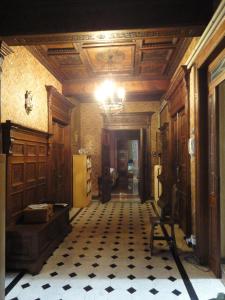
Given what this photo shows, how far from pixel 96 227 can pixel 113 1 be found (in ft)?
13.8

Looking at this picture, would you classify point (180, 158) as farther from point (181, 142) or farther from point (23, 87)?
point (23, 87)

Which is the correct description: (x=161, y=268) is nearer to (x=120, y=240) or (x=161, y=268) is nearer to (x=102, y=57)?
(x=120, y=240)

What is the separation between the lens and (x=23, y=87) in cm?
397

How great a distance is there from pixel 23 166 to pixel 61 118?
2425 millimetres

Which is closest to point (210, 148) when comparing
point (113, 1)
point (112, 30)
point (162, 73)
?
point (112, 30)

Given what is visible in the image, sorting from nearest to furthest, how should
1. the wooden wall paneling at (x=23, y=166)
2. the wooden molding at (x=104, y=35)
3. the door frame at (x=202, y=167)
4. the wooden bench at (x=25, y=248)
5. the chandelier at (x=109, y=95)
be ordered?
the wooden molding at (x=104, y=35), the wooden bench at (x=25, y=248), the door frame at (x=202, y=167), the wooden wall paneling at (x=23, y=166), the chandelier at (x=109, y=95)

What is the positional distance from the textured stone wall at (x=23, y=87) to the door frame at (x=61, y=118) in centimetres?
16

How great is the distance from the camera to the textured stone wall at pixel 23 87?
3459 millimetres

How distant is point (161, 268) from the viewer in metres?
3.22

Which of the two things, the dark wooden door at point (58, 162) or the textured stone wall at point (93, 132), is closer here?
the dark wooden door at point (58, 162)

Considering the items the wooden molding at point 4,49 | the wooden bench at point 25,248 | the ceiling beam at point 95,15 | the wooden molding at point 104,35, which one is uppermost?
the ceiling beam at point 95,15

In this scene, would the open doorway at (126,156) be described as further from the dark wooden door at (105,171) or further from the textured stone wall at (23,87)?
the textured stone wall at (23,87)

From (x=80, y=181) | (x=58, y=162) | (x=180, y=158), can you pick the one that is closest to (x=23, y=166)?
(x=58, y=162)

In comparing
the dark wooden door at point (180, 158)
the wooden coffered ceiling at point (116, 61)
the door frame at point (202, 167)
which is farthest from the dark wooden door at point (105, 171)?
the door frame at point (202, 167)
